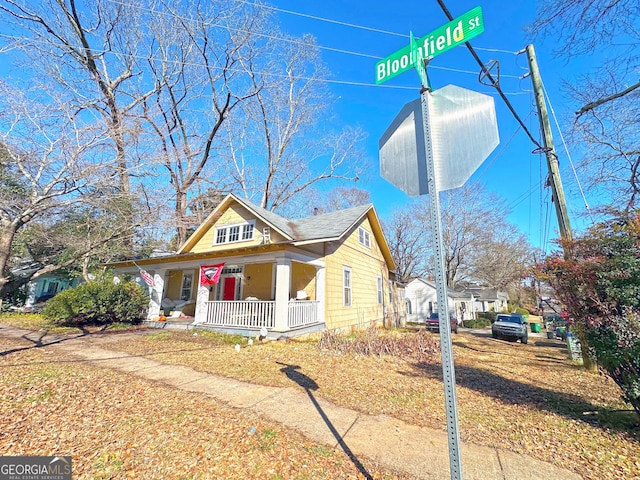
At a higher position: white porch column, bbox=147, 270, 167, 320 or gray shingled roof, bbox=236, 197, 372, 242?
gray shingled roof, bbox=236, 197, 372, 242

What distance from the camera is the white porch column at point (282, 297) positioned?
32.0ft

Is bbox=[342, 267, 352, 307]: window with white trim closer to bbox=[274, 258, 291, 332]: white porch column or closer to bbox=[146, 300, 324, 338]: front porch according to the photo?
bbox=[146, 300, 324, 338]: front porch

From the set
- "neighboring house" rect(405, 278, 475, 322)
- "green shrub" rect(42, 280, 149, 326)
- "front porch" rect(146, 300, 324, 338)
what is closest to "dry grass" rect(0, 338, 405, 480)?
"front porch" rect(146, 300, 324, 338)

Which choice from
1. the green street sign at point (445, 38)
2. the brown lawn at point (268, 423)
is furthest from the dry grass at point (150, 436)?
the green street sign at point (445, 38)

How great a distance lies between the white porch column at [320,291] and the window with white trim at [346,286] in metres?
1.78

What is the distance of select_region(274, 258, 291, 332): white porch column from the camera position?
977cm

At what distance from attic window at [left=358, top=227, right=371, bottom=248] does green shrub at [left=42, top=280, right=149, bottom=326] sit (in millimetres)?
11462

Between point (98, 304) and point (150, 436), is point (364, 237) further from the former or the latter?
point (150, 436)

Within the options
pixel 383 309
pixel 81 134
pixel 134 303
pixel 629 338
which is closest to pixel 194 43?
pixel 81 134

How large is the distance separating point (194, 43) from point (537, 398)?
21.8 meters

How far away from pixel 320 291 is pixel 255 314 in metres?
2.91

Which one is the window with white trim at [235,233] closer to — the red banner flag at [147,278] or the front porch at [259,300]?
the front porch at [259,300]

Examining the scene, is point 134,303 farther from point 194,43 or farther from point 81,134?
point 194,43

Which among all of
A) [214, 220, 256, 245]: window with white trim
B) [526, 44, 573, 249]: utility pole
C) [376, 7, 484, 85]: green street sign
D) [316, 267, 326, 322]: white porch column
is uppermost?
[526, 44, 573, 249]: utility pole
